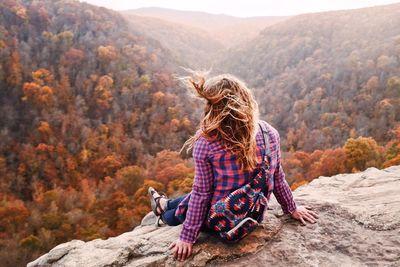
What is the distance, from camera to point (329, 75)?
65.8 meters

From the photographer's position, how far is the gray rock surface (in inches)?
140

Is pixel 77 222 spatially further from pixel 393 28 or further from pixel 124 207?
pixel 393 28

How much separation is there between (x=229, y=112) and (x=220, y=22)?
615ft

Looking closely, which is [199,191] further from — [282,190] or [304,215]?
[304,215]

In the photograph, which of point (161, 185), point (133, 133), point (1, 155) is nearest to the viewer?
point (161, 185)

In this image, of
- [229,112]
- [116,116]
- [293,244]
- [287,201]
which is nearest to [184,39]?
[116,116]

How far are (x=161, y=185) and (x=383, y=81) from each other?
38.4 m

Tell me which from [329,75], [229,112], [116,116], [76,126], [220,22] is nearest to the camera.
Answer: [229,112]

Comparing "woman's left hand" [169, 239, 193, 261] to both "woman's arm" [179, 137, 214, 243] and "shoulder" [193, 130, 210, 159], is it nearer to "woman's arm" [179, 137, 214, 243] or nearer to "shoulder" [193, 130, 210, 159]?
"woman's arm" [179, 137, 214, 243]

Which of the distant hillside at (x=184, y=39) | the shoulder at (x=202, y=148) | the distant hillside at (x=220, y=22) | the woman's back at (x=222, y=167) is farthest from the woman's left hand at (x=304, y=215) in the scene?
the distant hillside at (x=220, y=22)

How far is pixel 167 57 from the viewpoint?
77.6m

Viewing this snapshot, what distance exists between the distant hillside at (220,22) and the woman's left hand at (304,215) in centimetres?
13241

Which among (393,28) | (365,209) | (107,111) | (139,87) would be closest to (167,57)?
(139,87)

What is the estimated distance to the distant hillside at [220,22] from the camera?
145375 mm
